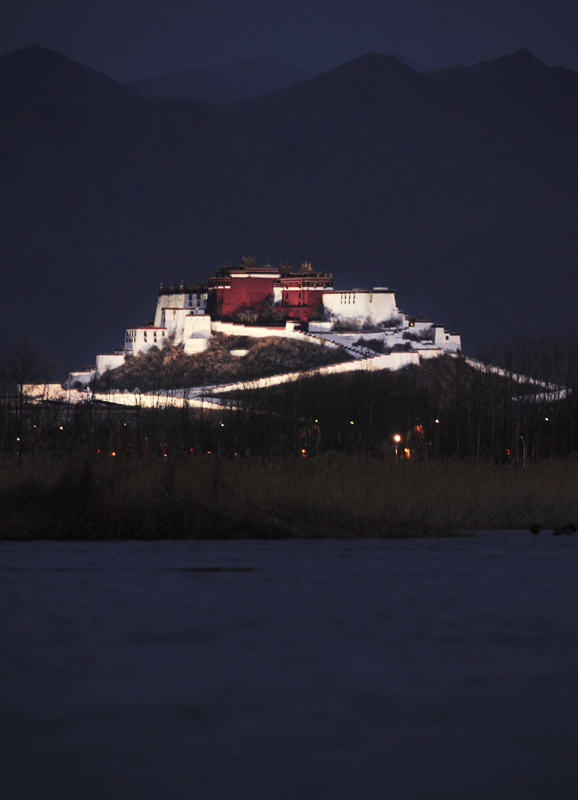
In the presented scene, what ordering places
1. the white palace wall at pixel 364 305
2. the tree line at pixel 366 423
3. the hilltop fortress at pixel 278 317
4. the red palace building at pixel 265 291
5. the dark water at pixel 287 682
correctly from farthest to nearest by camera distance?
the red palace building at pixel 265 291 → the white palace wall at pixel 364 305 → the hilltop fortress at pixel 278 317 → the tree line at pixel 366 423 → the dark water at pixel 287 682

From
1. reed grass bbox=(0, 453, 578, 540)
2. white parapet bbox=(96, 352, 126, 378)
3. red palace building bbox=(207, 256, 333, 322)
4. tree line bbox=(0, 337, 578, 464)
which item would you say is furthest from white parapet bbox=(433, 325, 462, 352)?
reed grass bbox=(0, 453, 578, 540)

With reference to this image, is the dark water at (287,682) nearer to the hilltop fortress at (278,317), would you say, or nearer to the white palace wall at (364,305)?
the hilltop fortress at (278,317)

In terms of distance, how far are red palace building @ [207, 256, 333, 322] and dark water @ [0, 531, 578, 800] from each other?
115 m

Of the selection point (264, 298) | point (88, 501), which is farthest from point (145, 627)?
point (264, 298)

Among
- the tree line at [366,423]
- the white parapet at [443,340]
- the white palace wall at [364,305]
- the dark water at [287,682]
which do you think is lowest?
the dark water at [287,682]

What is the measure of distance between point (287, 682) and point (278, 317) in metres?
119

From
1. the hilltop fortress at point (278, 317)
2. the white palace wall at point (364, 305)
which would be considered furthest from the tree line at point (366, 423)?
the white palace wall at point (364, 305)

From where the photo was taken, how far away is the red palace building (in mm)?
125688

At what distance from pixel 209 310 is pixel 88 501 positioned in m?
115

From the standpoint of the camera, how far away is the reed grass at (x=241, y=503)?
14250 mm

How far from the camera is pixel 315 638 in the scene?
312 inches

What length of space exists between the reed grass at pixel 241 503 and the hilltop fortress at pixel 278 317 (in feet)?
304

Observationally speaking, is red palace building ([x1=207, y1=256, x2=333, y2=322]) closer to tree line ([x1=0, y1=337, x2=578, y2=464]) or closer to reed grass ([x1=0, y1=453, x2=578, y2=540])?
tree line ([x1=0, y1=337, x2=578, y2=464])

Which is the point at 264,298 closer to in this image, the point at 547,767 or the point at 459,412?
the point at 459,412
